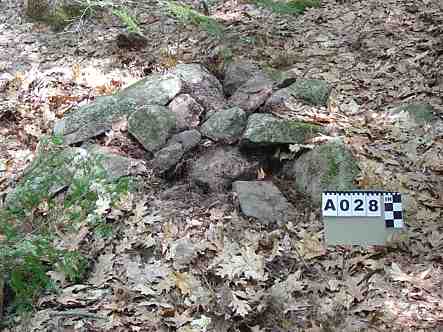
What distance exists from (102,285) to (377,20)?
505 centimetres

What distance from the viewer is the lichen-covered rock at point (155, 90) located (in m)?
5.21

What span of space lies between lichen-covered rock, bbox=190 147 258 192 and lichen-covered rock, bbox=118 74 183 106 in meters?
1.03

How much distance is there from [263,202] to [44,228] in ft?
5.70

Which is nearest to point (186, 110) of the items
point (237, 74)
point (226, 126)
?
point (226, 126)

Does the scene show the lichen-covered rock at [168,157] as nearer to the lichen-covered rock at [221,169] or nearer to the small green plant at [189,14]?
the lichen-covered rock at [221,169]

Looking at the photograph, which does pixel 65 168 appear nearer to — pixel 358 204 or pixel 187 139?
pixel 187 139

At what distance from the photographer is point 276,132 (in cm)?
445

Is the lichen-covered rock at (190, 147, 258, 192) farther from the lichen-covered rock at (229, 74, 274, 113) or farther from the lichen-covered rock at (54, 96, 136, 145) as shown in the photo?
the lichen-covered rock at (54, 96, 136, 145)

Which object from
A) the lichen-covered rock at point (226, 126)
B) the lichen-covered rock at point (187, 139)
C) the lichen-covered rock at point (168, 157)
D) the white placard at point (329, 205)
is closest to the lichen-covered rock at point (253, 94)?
the lichen-covered rock at point (226, 126)

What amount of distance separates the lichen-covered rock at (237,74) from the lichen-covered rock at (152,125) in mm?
892

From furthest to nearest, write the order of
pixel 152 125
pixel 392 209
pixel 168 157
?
1. pixel 152 125
2. pixel 168 157
3. pixel 392 209

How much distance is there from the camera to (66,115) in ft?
18.5

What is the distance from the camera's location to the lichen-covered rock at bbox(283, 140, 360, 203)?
13.5 feet

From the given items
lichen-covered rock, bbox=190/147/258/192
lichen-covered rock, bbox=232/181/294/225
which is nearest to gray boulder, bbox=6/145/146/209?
lichen-covered rock, bbox=190/147/258/192
